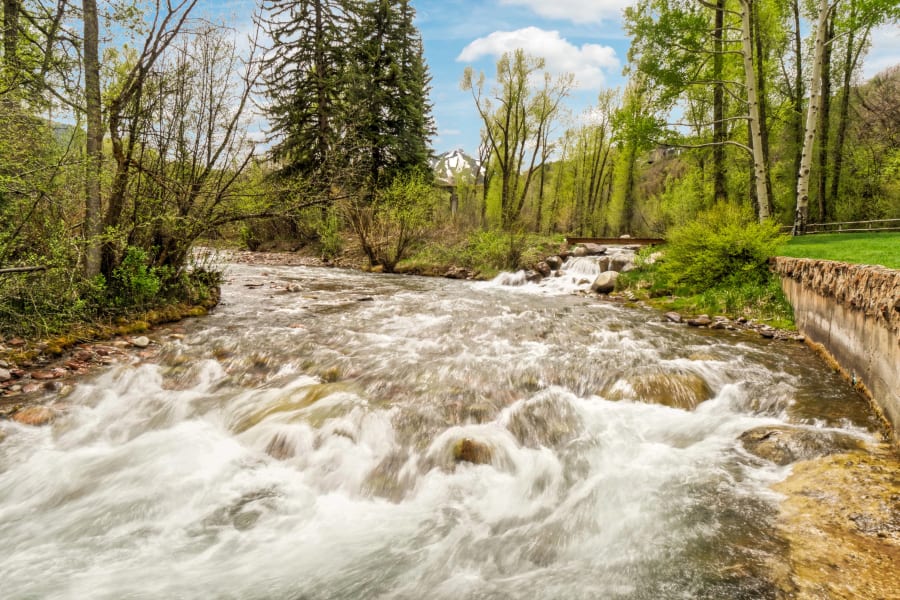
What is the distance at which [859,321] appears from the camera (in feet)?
14.9

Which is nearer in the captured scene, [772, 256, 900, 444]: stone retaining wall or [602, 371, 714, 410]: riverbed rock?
[772, 256, 900, 444]: stone retaining wall

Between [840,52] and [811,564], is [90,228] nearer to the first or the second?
[811,564]

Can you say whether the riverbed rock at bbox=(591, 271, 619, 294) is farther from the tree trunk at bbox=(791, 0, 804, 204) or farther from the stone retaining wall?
the tree trunk at bbox=(791, 0, 804, 204)

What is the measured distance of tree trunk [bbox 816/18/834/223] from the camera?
2031cm

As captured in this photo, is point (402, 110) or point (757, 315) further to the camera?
point (402, 110)

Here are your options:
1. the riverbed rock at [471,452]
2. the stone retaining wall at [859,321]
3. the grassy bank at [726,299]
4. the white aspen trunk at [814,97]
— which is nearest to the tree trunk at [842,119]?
the white aspen trunk at [814,97]

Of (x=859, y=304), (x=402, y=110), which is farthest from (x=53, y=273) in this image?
(x=402, y=110)

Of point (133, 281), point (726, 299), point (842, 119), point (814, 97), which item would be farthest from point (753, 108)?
point (133, 281)

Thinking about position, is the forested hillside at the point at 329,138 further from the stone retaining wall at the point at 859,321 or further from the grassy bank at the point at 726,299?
the stone retaining wall at the point at 859,321

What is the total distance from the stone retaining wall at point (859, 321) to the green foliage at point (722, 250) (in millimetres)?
2579

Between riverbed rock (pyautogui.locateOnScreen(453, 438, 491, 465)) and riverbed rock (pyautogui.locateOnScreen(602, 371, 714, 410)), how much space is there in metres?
1.90

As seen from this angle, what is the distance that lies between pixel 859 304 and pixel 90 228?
9848 mm

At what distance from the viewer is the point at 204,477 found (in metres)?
3.58

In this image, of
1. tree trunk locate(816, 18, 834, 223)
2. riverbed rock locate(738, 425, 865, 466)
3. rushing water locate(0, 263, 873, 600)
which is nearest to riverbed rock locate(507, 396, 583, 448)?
rushing water locate(0, 263, 873, 600)
